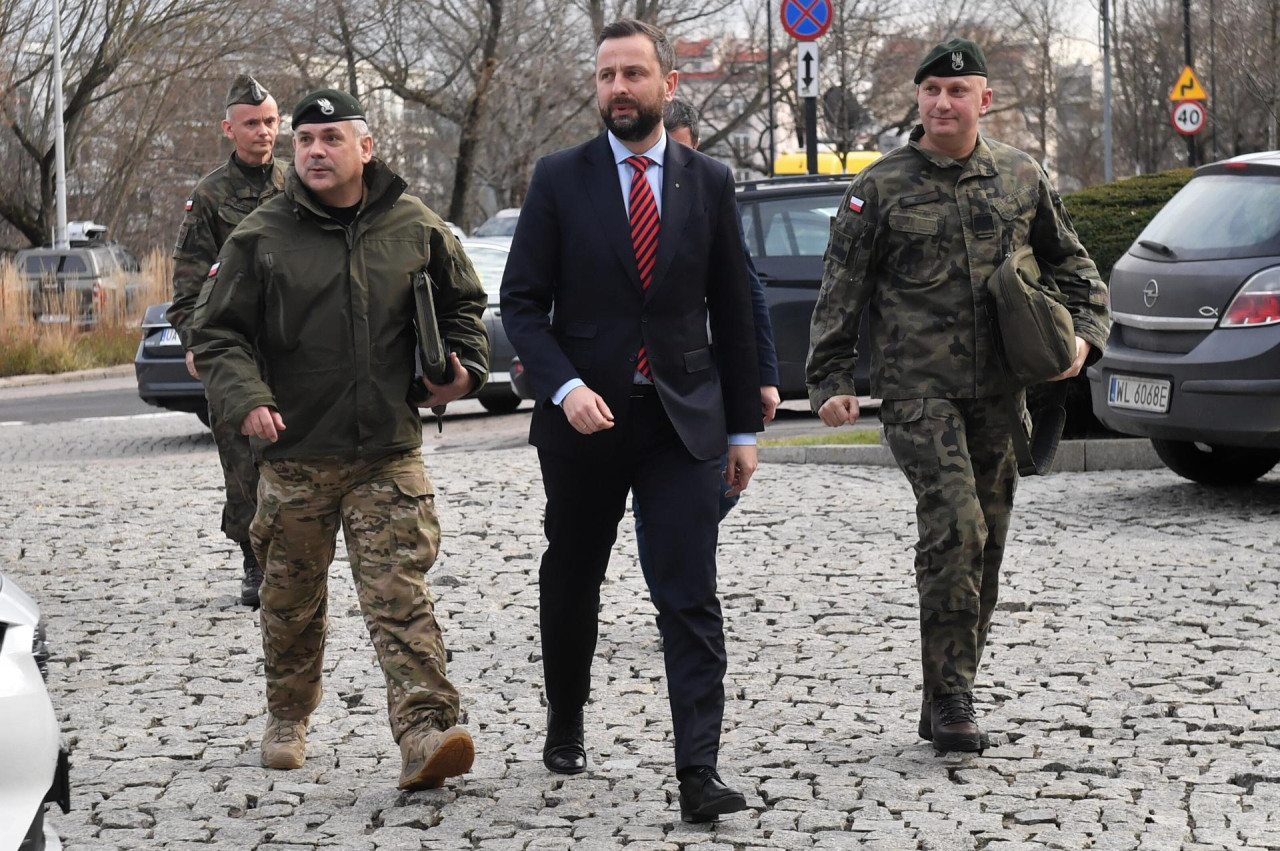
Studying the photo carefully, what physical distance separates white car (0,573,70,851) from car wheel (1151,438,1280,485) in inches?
294

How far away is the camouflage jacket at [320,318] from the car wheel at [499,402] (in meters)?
10.6

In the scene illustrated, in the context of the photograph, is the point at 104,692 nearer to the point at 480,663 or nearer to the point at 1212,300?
the point at 480,663

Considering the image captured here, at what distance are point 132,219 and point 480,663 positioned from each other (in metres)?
34.7

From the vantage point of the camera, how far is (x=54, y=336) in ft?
78.6

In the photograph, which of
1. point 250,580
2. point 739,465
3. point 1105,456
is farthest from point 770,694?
point 1105,456

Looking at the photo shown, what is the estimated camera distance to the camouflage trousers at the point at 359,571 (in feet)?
16.3

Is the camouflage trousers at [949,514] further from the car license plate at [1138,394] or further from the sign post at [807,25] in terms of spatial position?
the sign post at [807,25]

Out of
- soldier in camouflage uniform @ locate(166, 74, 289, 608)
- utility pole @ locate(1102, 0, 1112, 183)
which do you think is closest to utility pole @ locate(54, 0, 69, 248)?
utility pole @ locate(1102, 0, 1112, 183)

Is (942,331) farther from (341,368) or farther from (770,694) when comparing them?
(341,368)

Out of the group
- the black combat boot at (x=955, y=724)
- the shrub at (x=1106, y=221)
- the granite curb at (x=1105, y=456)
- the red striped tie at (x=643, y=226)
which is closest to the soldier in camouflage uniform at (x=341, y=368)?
the red striped tie at (x=643, y=226)

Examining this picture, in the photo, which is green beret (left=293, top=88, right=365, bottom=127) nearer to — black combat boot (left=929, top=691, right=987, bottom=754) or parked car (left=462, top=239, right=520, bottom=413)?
black combat boot (left=929, top=691, right=987, bottom=754)

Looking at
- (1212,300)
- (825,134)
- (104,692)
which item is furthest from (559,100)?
(104,692)

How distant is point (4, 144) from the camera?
36.4 metres

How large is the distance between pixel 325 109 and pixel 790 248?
27.3 feet
